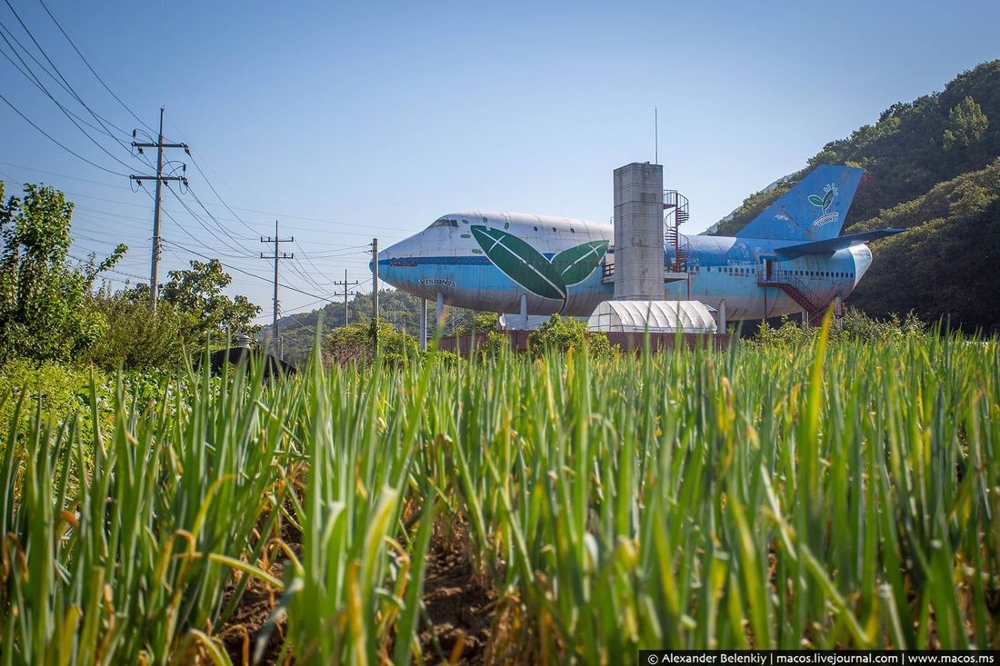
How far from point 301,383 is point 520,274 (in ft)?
67.3

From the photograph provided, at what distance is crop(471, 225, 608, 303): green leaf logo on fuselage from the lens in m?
22.1

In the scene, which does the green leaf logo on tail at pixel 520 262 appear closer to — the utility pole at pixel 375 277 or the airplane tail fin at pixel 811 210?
the utility pole at pixel 375 277

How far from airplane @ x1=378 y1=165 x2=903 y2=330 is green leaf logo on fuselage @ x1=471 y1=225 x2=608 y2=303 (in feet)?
0.10

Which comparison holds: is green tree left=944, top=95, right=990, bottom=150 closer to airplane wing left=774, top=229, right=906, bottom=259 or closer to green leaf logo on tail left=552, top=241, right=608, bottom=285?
airplane wing left=774, top=229, right=906, bottom=259

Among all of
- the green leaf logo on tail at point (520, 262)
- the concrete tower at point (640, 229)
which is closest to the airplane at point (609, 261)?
the green leaf logo on tail at point (520, 262)

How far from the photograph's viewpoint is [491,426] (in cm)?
161

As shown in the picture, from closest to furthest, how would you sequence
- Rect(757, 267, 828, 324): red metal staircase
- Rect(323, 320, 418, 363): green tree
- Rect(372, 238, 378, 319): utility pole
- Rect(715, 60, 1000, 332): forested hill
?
Rect(323, 320, 418, 363): green tree < Rect(372, 238, 378, 319): utility pole < Rect(757, 267, 828, 324): red metal staircase < Rect(715, 60, 1000, 332): forested hill

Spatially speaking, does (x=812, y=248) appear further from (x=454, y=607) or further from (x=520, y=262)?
(x=454, y=607)

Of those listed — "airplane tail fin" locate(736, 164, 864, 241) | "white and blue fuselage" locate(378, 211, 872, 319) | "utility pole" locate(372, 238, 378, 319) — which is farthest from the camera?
"airplane tail fin" locate(736, 164, 864, 241)

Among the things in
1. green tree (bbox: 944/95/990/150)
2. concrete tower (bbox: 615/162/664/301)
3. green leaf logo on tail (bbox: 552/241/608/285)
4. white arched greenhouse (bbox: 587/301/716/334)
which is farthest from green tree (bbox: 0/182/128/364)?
green tree (bbox: 944/95/990/150)

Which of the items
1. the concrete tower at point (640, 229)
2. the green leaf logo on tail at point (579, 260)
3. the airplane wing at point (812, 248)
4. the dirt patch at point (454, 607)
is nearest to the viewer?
the dirt patch at point (454, 607)

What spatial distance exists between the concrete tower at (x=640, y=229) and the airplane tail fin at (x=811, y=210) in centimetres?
1030

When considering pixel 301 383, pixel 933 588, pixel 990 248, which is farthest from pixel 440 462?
pixel 990 248

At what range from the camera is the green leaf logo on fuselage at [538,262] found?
22.1 m
